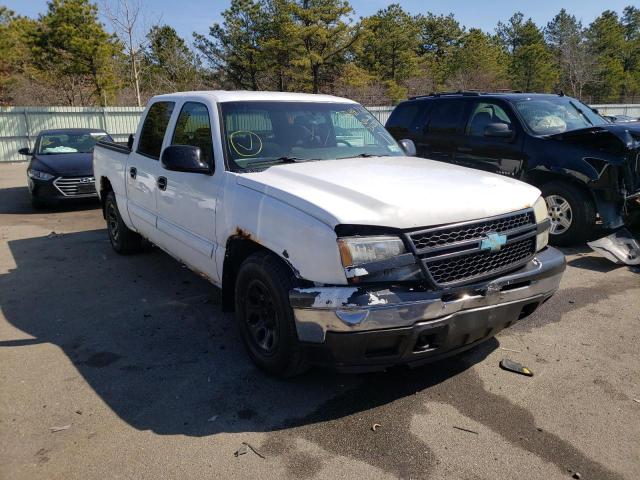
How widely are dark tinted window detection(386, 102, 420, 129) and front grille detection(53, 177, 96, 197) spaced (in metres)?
5.75

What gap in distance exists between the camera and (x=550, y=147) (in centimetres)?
652

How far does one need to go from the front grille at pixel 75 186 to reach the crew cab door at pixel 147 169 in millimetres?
4707

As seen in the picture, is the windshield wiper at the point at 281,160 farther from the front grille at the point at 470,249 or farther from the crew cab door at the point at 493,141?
the crew cab door at the point at 493,141

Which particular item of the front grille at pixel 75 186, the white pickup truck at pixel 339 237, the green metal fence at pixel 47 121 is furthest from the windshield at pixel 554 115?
the green metal fence at pixel 47 121

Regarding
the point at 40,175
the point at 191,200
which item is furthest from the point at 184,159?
the point at 40,175

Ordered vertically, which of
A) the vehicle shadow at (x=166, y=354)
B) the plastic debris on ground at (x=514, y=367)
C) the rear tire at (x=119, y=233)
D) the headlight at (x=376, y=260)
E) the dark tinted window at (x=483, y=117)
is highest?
the dark tinted window at (x=483, y=117)

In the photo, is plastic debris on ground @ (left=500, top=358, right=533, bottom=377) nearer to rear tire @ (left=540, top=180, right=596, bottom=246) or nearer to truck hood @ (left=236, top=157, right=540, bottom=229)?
truck hood @ (left=236, top=157, right=540, bottom=229)

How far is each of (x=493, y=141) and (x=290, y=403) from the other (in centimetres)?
533

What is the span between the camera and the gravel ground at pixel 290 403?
2.66 metres

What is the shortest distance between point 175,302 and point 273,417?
7.41 feet

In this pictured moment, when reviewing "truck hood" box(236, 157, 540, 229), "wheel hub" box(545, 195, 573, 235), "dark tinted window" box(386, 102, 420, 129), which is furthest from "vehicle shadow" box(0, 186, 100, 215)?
"wheel hub" box(545, 195, 573, 235)

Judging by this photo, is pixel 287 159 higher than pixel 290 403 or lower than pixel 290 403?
higher

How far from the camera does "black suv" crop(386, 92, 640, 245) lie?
19.6 feet

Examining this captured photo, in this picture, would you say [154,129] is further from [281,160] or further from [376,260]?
[376,260]
